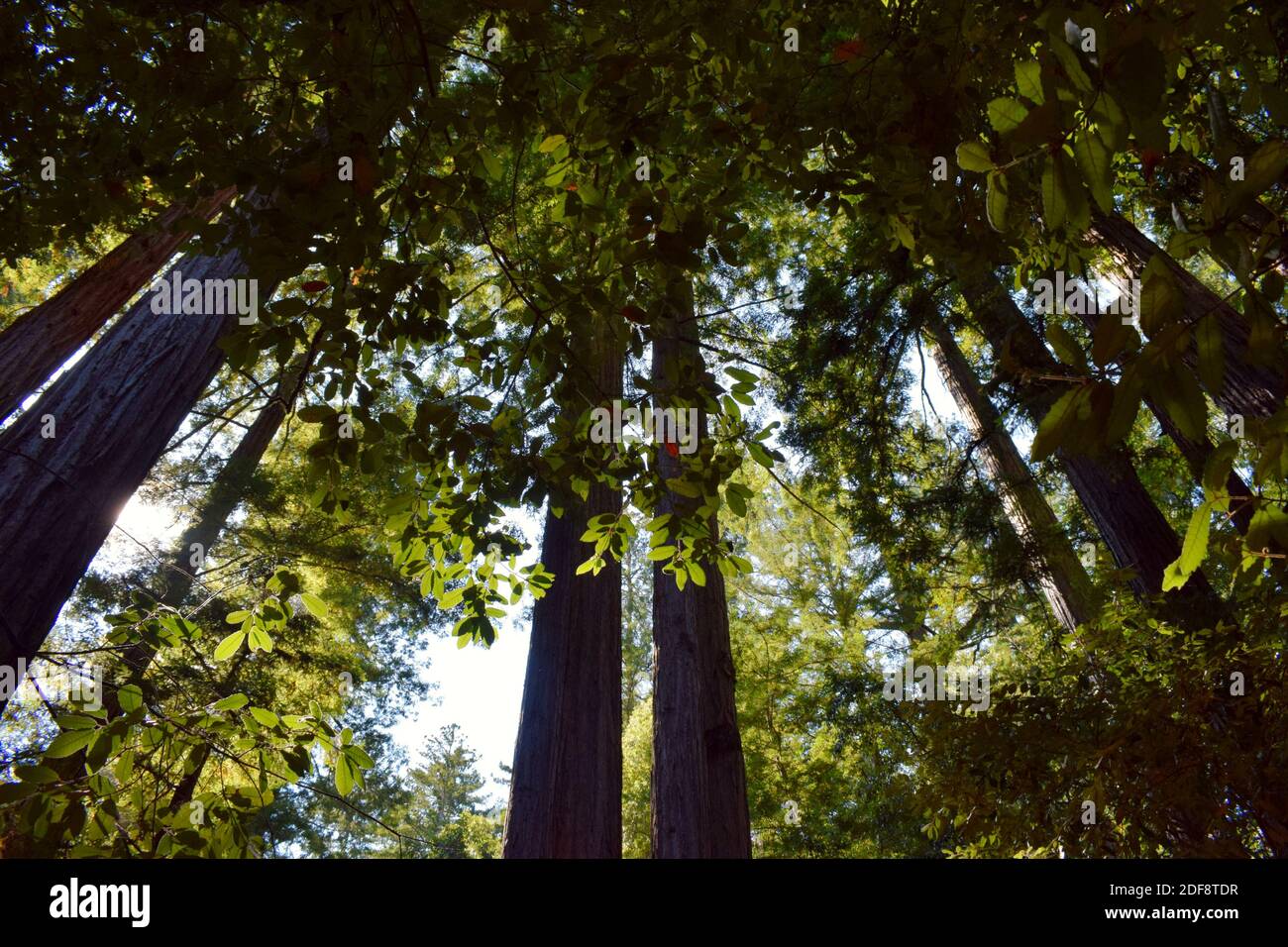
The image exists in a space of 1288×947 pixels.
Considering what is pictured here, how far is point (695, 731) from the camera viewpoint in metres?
4.85

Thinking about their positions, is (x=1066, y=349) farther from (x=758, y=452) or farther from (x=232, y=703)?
(x=232, y=703)

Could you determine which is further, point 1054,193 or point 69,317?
point 69,317

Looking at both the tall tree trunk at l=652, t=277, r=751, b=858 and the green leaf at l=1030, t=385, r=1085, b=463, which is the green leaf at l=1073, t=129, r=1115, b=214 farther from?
the tall tree trunk at l=652, t=277, r=751, b=858

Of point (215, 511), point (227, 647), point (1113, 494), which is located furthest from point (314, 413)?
point (215, 511)

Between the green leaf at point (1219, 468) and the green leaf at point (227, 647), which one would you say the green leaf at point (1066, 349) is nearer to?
the green leaf at point (1219, 468)

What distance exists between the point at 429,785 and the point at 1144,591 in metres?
30.2

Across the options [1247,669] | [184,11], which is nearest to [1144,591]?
[1247,669]

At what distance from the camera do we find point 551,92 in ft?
7.27

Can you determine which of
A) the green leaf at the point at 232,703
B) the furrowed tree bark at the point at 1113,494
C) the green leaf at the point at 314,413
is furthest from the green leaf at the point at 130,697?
the furrowed tree bark at the point at 1113,494

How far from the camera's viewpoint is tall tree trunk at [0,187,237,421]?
3.99 metres

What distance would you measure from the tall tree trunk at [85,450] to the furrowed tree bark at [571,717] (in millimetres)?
2011

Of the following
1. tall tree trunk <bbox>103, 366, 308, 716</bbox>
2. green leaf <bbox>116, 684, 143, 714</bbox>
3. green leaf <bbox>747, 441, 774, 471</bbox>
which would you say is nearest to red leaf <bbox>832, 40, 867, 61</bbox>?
green leaf <bbox>747, 441, 774, 471</bbox>

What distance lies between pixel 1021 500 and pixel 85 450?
5.83 metres
